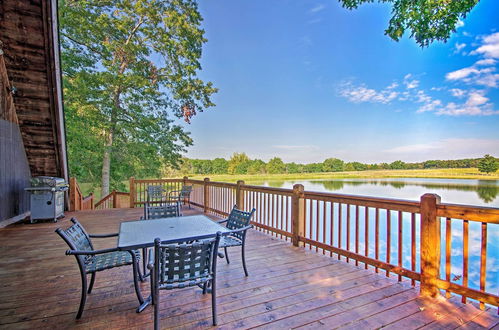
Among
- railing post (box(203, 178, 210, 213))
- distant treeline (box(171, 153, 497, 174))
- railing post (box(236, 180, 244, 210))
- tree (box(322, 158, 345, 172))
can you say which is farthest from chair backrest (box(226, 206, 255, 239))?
tree (box(322, 158, 345, 172))

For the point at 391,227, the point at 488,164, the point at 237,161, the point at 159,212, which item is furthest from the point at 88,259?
the point at 237,161

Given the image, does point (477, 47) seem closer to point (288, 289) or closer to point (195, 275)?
point (288, 289)

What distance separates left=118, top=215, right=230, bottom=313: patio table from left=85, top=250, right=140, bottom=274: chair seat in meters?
0.23

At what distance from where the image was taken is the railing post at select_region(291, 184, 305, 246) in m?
3.93

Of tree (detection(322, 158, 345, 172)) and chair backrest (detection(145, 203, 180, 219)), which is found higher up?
tree (detection(322, 158, 345, 172))

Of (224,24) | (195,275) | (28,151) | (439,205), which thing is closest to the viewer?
(195,275)

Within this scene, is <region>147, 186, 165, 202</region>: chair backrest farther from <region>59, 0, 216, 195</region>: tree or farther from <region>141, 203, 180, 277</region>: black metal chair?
<region>59, 0, 216, 195</region>: tree

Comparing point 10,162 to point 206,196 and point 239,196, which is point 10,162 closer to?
point 206,196

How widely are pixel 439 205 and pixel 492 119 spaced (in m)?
9.15

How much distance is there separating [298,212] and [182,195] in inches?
182

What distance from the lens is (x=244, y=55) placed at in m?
14.4

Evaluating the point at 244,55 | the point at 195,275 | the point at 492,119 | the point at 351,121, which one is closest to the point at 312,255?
the point at 195,275

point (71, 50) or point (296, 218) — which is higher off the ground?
point (71, 50)

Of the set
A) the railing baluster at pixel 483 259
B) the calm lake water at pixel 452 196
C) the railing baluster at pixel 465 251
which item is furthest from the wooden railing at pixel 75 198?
the railing baluster at pixel 483 259
